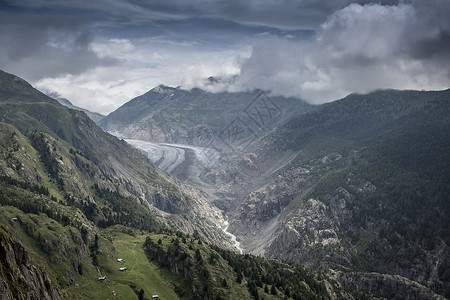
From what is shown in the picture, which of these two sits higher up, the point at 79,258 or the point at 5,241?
the point at 5,241

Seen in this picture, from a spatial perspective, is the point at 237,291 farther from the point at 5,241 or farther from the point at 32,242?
the point at 5,241

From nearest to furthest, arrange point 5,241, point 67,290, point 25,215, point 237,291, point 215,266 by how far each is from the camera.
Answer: point 5,241, point 67,290, point 25,215, point 237,291, point 215,266

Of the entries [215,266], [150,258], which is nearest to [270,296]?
[215,266]

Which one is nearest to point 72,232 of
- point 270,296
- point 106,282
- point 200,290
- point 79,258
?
point 79,258

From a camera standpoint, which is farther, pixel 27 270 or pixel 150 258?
pixel 150 258

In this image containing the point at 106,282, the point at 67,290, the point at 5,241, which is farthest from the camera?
the point at 106,282

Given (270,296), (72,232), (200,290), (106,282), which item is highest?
(72,232)

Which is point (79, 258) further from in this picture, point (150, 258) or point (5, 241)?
point (5, 241)
